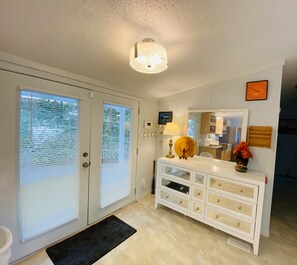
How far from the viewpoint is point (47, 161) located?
1.71 meters

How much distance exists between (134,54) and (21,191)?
1.71 metres

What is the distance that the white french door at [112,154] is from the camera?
7.13ft

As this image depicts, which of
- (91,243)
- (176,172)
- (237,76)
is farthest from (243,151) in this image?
(91,243)

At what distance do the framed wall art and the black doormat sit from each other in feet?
6.26

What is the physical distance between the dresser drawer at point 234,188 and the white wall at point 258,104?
0.50 meters


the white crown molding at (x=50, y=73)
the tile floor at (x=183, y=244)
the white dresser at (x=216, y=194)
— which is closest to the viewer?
the white crown molding at (x=50, y=73)

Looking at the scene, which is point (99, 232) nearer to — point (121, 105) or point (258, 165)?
point (121, 105)

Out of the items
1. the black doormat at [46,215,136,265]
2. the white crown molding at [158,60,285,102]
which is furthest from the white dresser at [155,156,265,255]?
the white crown molding at [158,60,285,102]

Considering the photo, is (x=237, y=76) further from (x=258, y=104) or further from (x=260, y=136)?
(x=260, y=136)

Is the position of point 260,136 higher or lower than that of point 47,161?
higher

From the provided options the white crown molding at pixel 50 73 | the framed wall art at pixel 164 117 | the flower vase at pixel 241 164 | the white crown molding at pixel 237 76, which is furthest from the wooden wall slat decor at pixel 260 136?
the white crown molding at pixel 50 73

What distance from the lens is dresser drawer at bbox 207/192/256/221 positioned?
182 cm

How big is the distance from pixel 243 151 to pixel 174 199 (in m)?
1.26

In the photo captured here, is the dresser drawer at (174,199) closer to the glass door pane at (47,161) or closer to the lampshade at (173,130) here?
the lampshade at (173,130)
